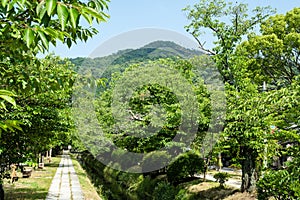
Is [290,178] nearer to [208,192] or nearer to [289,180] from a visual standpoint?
[289,180]

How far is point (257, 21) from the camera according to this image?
12414 mm

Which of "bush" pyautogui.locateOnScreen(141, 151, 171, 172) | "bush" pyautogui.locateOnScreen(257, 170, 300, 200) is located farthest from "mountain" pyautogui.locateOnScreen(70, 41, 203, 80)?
"bush" pyautogui.locateOnScreen(257, 170, 300, 200)

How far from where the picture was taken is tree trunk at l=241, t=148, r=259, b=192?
10.9 metres

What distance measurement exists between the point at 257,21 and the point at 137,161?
10.4 m

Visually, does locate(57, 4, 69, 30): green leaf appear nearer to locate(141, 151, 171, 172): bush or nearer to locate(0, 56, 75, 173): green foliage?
locate(0, 56, 75, 173): green foliage

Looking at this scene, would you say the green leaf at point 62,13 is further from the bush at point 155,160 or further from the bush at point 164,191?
the bush at point 155,160

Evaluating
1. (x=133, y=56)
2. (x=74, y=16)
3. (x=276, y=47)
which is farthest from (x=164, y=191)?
(x=74, y=16)

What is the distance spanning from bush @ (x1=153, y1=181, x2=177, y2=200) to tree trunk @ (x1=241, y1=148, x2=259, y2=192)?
11.5 ft

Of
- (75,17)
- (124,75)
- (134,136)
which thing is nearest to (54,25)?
(75,17)

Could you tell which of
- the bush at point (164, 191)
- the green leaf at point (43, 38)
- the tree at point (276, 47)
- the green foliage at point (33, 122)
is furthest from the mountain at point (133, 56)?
the green leaf at point (43, 38)

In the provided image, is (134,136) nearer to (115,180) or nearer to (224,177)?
(224,177)

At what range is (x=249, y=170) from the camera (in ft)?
36.3

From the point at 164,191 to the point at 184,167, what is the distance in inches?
58.6

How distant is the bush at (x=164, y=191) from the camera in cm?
1369
